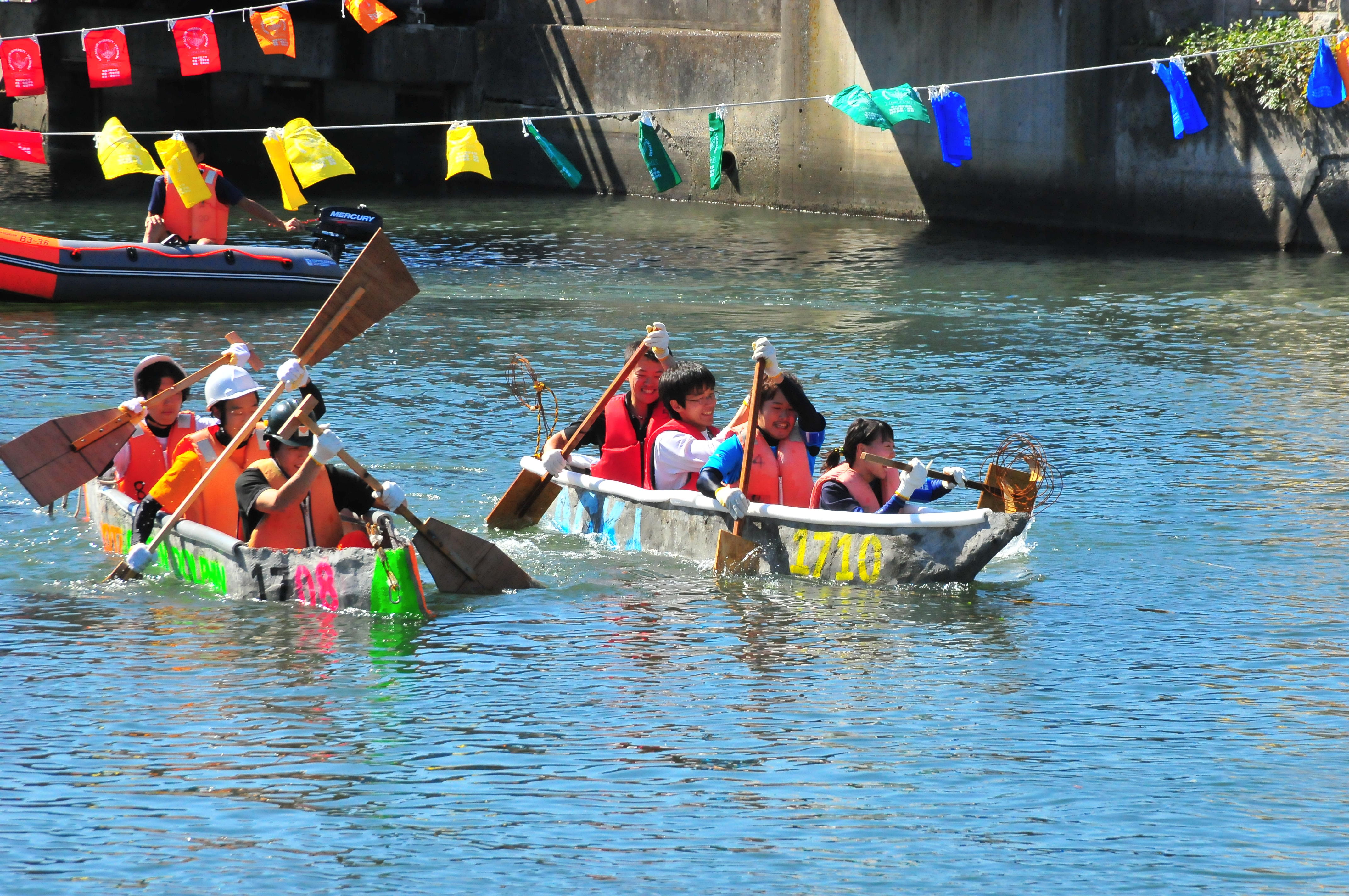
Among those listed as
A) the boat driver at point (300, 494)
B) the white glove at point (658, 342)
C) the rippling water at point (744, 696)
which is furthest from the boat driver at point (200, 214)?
the boat driver at point (300, 494)

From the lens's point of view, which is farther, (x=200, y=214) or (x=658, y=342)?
(x=200, y=214)

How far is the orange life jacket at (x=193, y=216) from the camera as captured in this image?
57.9 ft

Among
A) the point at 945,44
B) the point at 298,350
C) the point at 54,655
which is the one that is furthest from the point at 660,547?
the point at 945,44

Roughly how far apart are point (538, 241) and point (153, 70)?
→ 1041cm

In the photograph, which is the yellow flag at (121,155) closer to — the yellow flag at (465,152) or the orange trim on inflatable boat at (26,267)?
the orange trim on inflatable boat at (26,267)

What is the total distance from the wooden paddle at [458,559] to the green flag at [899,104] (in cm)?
975

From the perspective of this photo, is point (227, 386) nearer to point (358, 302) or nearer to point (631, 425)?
point (358, 302)

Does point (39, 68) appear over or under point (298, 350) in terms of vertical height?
over

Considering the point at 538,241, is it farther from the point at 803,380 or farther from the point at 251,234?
the point at 803,380

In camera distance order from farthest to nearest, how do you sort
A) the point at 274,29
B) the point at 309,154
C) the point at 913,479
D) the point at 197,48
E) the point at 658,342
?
the point at 274,29 < the point at 197,48 < the point at 309,154 < the point at 658,342 < the point at 913,479

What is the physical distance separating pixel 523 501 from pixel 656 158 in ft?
29.6

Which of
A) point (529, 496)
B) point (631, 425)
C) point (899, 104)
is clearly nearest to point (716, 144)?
point (899, 104)

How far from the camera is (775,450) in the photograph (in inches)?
379

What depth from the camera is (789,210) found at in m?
26.0
